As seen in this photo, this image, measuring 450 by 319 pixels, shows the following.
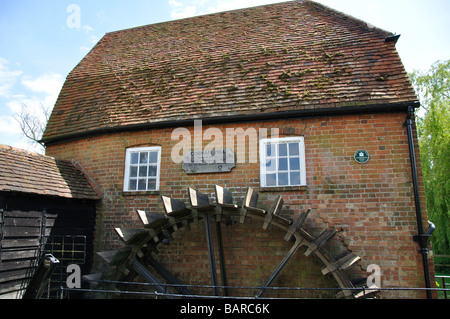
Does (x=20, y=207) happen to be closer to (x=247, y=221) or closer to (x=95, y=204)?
(x=95, y=204)

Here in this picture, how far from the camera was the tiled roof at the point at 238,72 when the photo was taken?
22.4 ft

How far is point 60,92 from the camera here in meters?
9.97

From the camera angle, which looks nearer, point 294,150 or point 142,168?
point 294,150

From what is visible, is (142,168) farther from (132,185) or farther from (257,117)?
(257,117)

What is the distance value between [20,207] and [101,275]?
2.09 metres

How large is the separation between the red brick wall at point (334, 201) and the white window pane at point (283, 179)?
187 mm

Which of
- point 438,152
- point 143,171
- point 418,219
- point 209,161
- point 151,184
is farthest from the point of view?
point 438,152

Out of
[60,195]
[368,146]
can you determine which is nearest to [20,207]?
[60,195]

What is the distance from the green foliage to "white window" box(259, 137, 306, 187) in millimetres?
9422

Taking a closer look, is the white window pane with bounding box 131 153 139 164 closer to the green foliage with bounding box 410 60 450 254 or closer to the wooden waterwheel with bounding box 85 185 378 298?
the wooden waterwheel with bounding box 85 185 378 298

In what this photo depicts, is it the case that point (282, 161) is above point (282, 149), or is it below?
below

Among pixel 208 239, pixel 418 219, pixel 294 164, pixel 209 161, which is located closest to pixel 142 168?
pixel 209 161

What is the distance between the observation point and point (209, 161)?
7.01 metres

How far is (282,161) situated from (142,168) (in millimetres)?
3272
